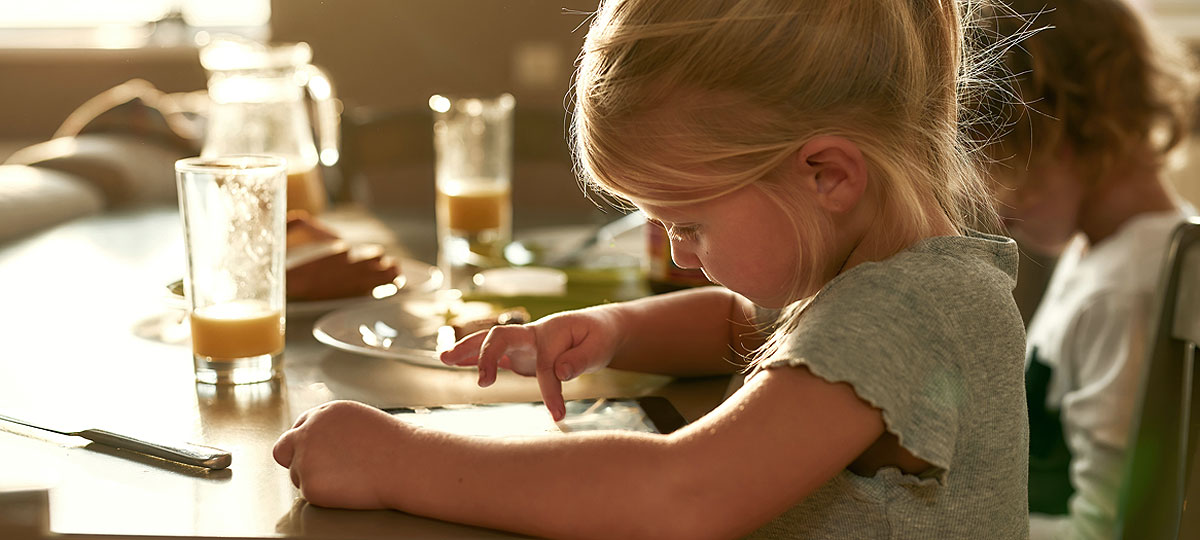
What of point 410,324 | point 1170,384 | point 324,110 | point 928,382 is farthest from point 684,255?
point 324,110

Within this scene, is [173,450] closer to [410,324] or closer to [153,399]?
[153,399]

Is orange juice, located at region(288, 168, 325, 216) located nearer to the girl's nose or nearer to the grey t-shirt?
the girl's nose

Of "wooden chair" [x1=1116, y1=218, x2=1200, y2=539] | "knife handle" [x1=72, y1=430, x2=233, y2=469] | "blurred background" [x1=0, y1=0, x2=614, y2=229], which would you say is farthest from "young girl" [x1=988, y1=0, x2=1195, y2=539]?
"knife handle" [x1=72, y1=430, x2=233, y2=469]

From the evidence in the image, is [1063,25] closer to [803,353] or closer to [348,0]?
[803,353]

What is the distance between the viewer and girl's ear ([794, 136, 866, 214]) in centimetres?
69

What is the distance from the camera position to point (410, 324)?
1.00m

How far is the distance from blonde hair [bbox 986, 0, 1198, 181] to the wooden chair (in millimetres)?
631

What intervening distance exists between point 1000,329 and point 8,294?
0.94m

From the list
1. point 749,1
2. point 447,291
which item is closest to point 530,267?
point 447,291

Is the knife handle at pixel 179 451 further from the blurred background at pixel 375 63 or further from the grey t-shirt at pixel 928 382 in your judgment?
the blurred background at pixel 375 63

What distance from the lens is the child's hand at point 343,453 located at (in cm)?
61

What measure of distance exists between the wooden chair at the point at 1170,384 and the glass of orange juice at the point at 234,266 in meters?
0.73

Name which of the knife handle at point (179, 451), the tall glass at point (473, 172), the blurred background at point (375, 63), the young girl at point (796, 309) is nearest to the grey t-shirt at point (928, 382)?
the young girl at point (796, 309)

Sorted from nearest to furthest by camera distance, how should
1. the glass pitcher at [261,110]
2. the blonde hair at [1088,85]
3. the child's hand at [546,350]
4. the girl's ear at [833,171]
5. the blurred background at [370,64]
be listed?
the girl's ear at [833,171], the child's hand at [546,350], the glass pitcher at [261,110], the blonde hair at [1088,85], the blurred background at [370,64]
